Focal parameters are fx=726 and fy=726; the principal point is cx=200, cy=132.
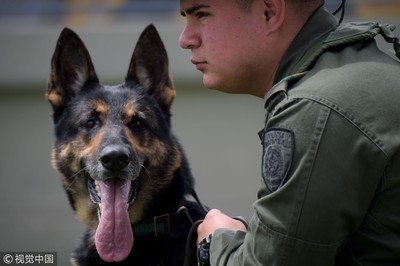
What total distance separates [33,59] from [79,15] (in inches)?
25.2

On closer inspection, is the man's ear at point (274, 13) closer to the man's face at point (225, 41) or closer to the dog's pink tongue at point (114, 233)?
the man's face at point (225, 41)

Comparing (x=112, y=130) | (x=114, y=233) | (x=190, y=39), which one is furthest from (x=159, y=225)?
(x=190, y=39)

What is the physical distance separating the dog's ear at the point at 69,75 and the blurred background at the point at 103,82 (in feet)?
11.2

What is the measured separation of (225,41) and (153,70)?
1.04m

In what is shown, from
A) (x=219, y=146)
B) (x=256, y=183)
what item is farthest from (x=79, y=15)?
(x=256, y=183)

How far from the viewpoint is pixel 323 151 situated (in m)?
1.67

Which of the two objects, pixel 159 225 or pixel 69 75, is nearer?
pixel 159 225

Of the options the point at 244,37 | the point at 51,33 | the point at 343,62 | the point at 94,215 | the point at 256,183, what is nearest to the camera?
the point at 343,62

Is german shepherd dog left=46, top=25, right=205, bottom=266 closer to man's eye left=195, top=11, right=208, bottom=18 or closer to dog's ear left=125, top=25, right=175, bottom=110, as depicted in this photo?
dog's ear left=125, top=25, right=175, bottom=110

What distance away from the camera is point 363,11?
7281mm

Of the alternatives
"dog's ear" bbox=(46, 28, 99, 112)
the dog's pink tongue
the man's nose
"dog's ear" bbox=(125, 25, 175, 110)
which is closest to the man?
the man's nose

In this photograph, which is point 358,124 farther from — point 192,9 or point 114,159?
point 114,159

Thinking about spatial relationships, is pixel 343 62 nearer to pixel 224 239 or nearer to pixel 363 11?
pixel 224 239

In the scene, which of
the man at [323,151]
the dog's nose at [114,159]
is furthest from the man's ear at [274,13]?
the dog's nose at [114,159]
